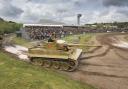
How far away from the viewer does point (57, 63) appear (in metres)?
24.8

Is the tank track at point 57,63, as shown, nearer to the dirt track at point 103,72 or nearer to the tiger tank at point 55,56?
the tiger tank at point 55,56

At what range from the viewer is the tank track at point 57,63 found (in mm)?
24344

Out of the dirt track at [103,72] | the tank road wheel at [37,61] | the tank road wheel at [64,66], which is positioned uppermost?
the tank road wheel at [37,61]

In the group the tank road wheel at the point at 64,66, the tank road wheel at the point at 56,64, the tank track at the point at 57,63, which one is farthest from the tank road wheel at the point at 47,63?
the tank road wheel at the point at 64,66

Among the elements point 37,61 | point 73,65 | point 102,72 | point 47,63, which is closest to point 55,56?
point 47,63

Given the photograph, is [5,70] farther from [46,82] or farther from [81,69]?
[81,69]

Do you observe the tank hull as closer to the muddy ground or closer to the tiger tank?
the tiger tank

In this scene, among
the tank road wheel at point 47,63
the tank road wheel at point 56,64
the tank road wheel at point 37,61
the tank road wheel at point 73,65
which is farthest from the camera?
the tank road wheel at point 37,61

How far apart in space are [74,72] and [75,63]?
97 cm

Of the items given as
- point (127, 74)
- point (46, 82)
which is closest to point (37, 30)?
point (127, 74)

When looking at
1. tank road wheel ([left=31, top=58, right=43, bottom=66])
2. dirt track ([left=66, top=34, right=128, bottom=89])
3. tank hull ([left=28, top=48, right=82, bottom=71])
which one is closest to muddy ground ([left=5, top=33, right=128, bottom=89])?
dirt track ([left=66, top=34, right=128, bottom=89])

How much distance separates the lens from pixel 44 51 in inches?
1001

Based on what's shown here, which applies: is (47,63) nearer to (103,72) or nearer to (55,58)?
(55,58)

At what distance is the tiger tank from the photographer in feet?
79.9
